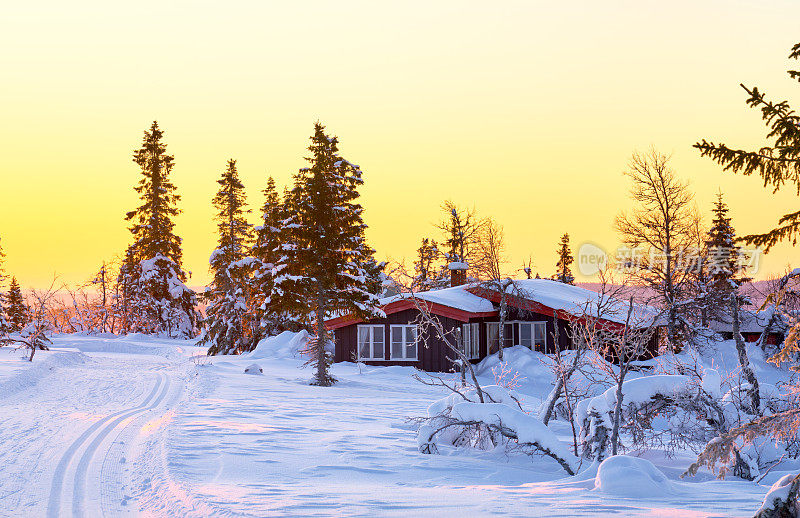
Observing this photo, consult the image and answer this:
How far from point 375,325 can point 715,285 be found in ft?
74.1

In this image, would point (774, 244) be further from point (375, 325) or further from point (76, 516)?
point (375, 325)

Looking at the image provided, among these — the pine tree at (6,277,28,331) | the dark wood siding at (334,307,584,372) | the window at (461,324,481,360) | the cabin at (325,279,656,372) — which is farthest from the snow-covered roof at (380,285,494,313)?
the pine tree at (6,277,28,331)

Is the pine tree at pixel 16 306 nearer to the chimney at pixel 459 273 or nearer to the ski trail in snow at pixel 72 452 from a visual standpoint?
the chimney at pixel 459 273

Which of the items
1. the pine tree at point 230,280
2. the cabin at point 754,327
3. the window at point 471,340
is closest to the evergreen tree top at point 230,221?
the pine tree at point 230,280

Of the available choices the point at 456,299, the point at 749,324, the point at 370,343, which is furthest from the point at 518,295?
the point at 749,324

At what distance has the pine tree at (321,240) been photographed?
24969mm

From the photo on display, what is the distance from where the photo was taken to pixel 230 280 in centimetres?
4588

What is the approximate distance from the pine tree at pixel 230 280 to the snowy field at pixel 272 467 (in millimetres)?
22415

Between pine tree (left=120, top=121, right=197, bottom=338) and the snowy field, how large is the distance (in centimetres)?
3716

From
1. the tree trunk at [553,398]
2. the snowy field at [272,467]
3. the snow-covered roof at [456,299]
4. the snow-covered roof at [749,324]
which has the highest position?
the snow-covered roof at [456,299]

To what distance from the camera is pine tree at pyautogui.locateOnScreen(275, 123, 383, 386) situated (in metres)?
25.0

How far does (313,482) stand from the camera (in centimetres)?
988

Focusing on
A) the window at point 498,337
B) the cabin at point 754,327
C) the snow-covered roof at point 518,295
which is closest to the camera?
the snow-covered roof at point 518,295

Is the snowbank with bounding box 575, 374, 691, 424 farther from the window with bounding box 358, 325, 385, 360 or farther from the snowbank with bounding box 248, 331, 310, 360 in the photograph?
the snowbank with bounding box 248, 331, 310, 360
